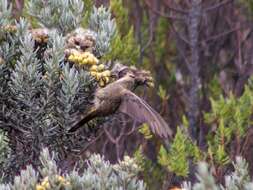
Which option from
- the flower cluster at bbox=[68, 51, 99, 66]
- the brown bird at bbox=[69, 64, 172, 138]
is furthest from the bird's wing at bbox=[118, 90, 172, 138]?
the flower cluster at bbox=[68, 51, 99, 66]

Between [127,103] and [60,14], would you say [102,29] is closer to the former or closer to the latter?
[60,14]

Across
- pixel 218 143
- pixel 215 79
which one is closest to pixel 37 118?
pixel 218 143

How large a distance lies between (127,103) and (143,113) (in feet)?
0.45

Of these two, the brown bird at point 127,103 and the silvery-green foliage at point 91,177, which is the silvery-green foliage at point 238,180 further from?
the brown bird at point 127,103

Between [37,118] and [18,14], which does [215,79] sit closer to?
[18,14]

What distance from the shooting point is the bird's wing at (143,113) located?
150 inches

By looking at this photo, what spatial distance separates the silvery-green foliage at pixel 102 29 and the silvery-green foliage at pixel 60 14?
0.12 m

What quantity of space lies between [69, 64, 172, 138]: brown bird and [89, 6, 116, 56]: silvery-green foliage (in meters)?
0.20

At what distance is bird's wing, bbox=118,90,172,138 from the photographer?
380 centimetres

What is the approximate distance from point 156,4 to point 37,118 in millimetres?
3559

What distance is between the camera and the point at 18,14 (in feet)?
19.9

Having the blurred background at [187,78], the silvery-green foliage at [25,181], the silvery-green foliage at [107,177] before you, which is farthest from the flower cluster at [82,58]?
the blurred background at [187,78]

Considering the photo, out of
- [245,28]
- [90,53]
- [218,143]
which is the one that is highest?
[90,53]

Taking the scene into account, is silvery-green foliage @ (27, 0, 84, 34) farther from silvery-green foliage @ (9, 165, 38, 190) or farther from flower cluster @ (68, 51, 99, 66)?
silvery-green foliage @ (9, 165, 38, 190)
